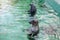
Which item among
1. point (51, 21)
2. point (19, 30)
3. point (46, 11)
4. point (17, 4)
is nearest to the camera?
point (19, 30)

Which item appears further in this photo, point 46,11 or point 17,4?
point 17,4

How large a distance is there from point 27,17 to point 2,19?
82cm

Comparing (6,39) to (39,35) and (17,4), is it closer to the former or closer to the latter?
(39,35)

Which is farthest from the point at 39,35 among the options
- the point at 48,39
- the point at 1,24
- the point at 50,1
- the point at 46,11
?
the point at 50,1

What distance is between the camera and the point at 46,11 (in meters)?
9.26

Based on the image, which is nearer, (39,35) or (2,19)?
(39,35)

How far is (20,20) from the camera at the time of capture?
819 centimetres

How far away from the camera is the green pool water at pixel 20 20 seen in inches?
280

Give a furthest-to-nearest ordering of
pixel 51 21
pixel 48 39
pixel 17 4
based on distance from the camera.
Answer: pixel 17 4 → pixel 51 21 → pixel 48 39

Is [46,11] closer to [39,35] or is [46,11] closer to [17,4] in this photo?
[17,4]

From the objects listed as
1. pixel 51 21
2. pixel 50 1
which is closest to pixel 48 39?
pixel 51 21

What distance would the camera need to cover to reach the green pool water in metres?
7.11

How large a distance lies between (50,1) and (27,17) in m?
2.48

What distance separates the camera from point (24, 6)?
386 inches
